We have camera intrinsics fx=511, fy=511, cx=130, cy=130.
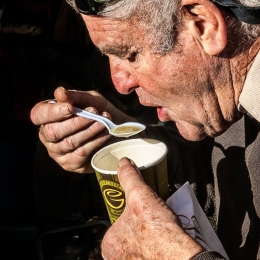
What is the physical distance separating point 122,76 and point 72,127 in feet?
0.87

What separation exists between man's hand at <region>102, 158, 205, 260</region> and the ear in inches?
15.6

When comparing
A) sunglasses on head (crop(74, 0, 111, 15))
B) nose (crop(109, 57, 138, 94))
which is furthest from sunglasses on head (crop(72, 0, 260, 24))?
nose (crop(109, 57, 138, 94))

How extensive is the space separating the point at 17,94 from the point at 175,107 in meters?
1.20

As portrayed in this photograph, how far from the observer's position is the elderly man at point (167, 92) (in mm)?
1306

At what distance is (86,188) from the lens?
232cm

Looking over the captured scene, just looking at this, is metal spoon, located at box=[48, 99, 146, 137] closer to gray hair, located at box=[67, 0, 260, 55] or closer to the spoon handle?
the spoon handle

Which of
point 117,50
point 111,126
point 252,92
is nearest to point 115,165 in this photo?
point 111,126

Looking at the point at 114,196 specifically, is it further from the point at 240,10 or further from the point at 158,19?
the point at 240,10

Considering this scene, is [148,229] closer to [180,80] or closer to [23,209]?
[180,80]

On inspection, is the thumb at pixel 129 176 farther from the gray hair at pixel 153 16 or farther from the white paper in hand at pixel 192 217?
the gray hair at pixel 153 16

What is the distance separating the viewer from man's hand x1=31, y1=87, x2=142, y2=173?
5.74ft

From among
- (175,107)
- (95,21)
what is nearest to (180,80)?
(175,107)

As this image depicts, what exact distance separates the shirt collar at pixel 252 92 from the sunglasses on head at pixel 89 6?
17.6 inches

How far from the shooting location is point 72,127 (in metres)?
1.75
